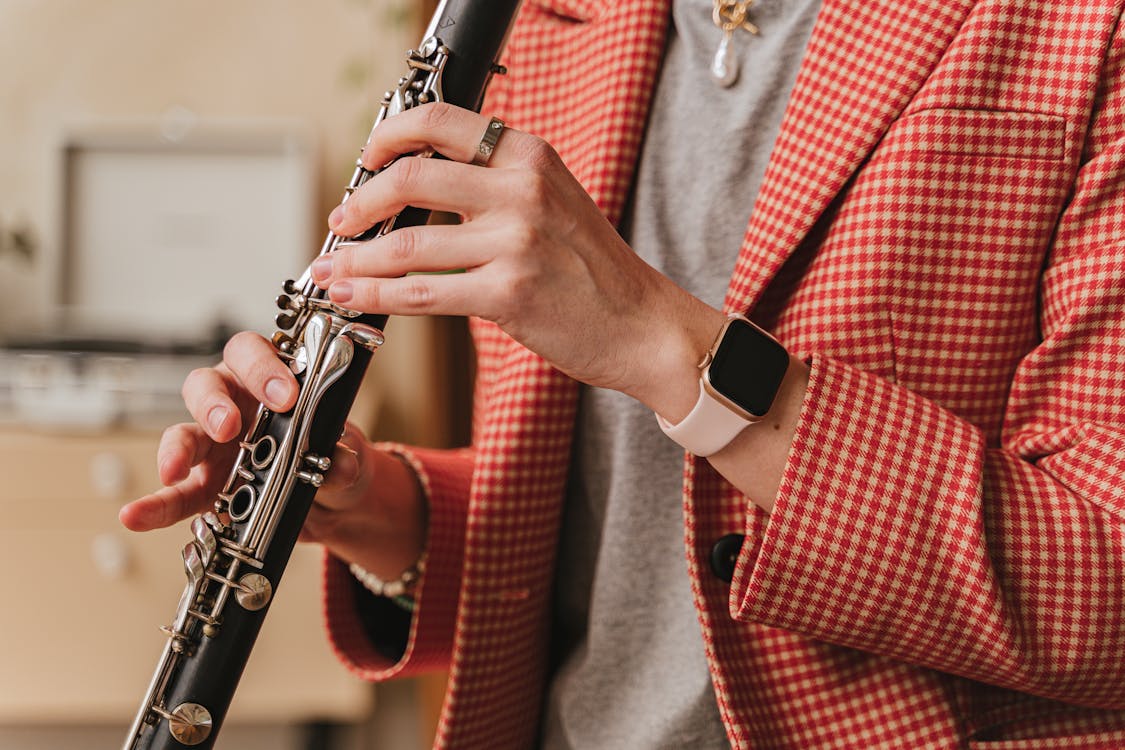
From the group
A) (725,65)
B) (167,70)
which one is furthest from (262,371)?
(167,70)

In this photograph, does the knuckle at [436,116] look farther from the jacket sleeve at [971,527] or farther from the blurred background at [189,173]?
the blurred background at [189,173]

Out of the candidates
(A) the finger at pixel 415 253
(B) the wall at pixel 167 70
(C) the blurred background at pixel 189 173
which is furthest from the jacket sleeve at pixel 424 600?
(B) the wall at pixel 167 70

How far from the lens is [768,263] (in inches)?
24.4

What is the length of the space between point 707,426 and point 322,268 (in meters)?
0.24

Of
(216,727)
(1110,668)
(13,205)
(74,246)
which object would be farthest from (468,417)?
(1110,668)

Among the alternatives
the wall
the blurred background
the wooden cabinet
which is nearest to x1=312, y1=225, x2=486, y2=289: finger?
the wooden cabinet

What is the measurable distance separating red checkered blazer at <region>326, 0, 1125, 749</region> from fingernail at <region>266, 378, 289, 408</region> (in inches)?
10.5

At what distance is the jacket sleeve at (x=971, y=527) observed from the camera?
531 mm

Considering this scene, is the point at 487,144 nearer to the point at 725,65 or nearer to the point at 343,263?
the point at 343,263

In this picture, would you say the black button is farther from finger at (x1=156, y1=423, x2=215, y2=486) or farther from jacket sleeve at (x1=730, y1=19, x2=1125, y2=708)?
finger at (x1=156, y1=423, x2=215, y2=486)

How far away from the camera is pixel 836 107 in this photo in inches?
24.5

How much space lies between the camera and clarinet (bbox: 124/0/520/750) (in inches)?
22.6

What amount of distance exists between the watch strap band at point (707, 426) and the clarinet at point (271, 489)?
0.63 feet

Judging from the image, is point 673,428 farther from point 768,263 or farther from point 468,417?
point 468,417
